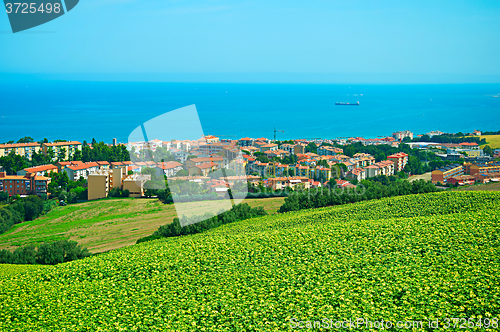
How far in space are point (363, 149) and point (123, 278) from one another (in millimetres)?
21172

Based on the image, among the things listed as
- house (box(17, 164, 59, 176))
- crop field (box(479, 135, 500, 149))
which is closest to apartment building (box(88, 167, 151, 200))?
house (box(17, 164, 59, 176))

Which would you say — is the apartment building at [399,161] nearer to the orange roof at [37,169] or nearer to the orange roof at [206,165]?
the orange roof at [206,165]

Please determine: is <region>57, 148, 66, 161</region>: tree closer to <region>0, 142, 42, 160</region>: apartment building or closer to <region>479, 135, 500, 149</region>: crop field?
<region>0, 142, 42, 160</region>: apartment building

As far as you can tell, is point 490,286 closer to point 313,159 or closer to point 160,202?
point 160,202

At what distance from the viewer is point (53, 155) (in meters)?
21.2

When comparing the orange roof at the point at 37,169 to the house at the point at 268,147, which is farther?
the house at the point at 268,147

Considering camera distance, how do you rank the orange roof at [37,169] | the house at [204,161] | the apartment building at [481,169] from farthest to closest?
the house at [204,161]
the orange roof at [37,169]
the apartment building at [481,169]

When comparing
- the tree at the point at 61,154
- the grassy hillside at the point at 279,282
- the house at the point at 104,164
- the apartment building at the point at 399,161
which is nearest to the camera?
the grassy hillside at the point at 279,282

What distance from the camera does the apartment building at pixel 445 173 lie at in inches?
591

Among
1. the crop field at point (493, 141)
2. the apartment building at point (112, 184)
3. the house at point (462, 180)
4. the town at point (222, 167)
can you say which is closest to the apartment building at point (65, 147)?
the town at point (222, 167)

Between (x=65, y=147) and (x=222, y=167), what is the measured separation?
11.6 metres

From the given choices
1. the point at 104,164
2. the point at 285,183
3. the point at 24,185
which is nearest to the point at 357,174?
the point at 285,183

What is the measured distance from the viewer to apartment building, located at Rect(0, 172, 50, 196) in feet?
49.1

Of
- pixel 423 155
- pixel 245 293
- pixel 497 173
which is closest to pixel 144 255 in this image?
pixel 245 293
